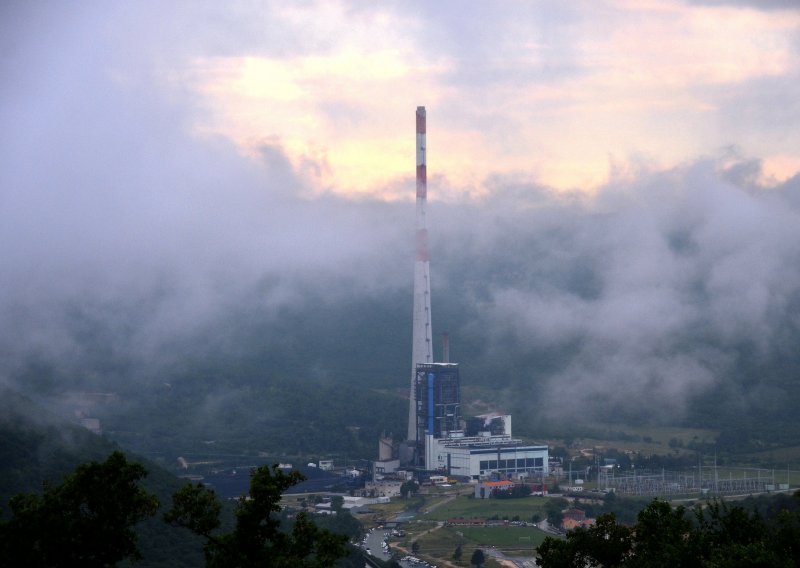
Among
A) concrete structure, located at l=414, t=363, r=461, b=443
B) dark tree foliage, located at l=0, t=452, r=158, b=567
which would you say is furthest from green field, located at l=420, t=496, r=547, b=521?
dark tree foliage, located at l=0, t=452, r=158, b=567

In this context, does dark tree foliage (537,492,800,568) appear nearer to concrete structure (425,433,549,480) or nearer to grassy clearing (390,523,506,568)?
grassy clearing (390,523,506,568)

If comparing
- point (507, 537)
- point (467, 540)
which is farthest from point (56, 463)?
point (507, 537)

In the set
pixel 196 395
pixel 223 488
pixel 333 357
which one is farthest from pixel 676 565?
pixel 333 357

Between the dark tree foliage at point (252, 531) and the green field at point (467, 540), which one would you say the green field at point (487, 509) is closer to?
the green field at point (467, 540)

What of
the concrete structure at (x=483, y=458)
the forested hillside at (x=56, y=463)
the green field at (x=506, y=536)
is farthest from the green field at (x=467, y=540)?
the concrete structure at (x=483, y=458)

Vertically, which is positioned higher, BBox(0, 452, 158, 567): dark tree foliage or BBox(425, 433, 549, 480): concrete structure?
BBox(425, 433, 549, 480): concrete structure

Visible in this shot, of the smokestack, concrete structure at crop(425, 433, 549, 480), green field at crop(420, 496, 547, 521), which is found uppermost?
the smokestack
